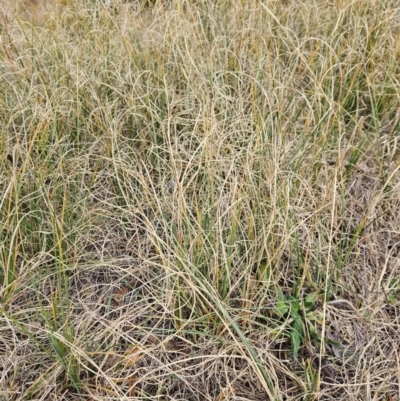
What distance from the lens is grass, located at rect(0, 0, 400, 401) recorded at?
1.24 meters

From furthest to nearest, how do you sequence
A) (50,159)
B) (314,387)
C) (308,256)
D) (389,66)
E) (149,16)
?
(149,16) → (389,66) → (50,159) → (308,256) → (314,387)

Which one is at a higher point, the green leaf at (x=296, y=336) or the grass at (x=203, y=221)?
the grass at (x=203, y=221)

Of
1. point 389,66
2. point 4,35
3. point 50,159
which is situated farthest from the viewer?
point 4,35

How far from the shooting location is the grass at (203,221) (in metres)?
1.24

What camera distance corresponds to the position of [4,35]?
85.7 inches

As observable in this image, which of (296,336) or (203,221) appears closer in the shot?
(296,336)

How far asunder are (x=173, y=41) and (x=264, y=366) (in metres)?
1.31

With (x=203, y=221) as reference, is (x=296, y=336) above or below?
A: below

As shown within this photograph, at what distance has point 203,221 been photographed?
57.0 inches

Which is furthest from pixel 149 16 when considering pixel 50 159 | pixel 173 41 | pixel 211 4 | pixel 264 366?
pixel 264 366

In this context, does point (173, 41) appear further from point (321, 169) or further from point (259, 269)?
point (259, 269)

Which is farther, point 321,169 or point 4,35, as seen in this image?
point 4,35

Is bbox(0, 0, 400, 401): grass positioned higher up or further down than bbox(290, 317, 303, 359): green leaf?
higher up

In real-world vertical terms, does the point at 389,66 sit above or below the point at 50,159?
below
